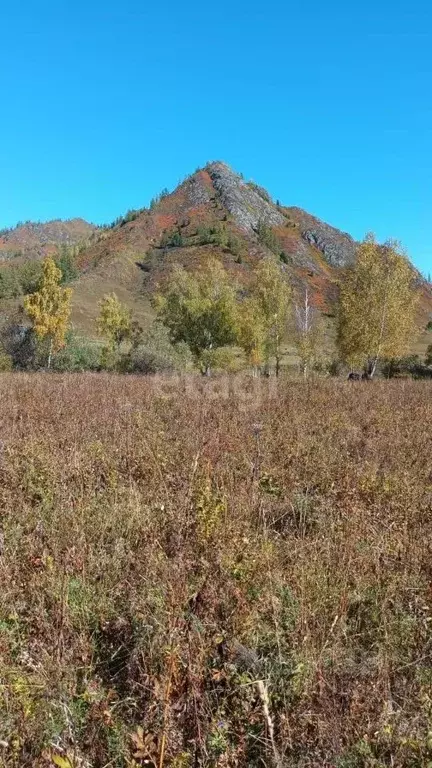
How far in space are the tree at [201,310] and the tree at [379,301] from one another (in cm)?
1237

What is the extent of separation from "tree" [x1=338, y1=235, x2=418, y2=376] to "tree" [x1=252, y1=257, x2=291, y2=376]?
28.0ft

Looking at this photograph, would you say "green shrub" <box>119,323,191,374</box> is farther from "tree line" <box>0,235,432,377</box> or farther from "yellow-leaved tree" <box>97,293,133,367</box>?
"yellow-leaved tree" <box>97,293,133,367</box>

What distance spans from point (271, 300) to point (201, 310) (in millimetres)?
6244

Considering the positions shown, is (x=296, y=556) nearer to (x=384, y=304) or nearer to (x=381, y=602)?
(x=381, y=602)

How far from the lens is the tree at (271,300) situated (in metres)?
38.6

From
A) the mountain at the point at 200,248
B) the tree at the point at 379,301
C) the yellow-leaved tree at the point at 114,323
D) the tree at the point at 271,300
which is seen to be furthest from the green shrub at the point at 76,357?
the mountain at the point at 200,248

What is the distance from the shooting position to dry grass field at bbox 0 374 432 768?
7.06 ft

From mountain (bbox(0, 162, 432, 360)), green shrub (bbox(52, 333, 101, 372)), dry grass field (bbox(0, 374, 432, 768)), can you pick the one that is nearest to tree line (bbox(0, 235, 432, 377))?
green shrub (bbox(52, 333, 101, 372))

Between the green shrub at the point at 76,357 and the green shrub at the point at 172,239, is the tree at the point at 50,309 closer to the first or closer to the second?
the green shrub at the point at 76,357

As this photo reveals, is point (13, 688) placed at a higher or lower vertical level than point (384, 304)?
lower

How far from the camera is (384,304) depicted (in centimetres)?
2902

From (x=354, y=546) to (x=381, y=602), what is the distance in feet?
1.85

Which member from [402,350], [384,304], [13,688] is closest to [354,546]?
[13,688]

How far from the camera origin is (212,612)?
2.83m
